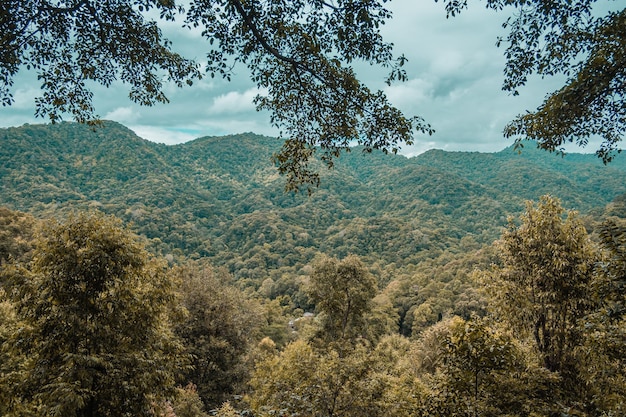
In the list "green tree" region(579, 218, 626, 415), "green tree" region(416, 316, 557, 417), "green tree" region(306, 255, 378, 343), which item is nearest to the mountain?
"green tree" region(306, 255, 378, 343)

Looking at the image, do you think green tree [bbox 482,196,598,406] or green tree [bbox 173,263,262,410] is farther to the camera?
green tree [bbox 173,263,262,410]

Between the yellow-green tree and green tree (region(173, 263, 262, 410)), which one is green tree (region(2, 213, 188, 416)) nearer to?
the yellow-green tree

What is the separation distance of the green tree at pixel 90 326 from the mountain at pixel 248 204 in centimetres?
8456

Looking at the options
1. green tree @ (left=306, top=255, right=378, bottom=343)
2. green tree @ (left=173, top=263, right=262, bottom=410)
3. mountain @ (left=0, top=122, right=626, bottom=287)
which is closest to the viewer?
green tree @ (left=173, top=263, right=262, bottom=410)

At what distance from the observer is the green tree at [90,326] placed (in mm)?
6375

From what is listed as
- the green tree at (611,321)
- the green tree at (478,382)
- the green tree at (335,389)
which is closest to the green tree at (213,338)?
the green tree at (335,389)

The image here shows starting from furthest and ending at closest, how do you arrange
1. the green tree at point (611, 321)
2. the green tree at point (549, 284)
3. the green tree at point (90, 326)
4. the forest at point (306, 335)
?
the green tree at point (549, 284), the green tree at point (90, 326), the forest at point (306, 335), the green tree at point (611, 321)

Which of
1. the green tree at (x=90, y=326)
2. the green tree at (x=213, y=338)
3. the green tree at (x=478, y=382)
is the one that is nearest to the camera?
the green tree at (x=478, y=382)

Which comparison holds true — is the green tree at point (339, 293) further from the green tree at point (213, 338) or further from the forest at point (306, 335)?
the green tree at point (213, 338)

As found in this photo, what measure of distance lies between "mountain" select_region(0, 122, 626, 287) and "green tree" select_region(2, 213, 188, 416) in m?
84.6

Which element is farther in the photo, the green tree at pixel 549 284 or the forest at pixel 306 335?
the green tree at pixel 549 284

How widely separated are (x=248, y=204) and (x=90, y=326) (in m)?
162

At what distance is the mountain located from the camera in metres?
111

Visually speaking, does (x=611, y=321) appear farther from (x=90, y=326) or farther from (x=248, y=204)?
(x=248, y=204)
